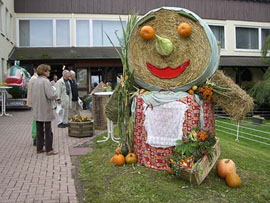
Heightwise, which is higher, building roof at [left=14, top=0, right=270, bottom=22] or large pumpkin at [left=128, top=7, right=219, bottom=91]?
building roof at [left=14, top=0, right=270, bottom=22]

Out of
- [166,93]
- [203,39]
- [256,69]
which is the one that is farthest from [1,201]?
[256,69]

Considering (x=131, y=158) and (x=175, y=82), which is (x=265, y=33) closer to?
(x=175, y=82)

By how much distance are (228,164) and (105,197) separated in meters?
1.89

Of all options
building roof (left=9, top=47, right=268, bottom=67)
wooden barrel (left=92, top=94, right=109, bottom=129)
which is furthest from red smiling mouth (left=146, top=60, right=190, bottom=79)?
building roof (left=9, top=47, right=268, bottom=67)

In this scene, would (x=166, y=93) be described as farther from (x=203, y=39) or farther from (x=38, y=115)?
(x=38, y=115)

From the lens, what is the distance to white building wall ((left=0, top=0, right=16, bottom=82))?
51.9 ft

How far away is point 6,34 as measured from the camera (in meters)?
17.0

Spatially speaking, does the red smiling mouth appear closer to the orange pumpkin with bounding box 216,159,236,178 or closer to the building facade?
the orange pumpkin with bounding box 216,159,236,178

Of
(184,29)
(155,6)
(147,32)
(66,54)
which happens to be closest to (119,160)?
(147,32)

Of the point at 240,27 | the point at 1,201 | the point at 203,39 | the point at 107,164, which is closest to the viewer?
the point at 1,201

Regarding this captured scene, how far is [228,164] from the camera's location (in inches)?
179

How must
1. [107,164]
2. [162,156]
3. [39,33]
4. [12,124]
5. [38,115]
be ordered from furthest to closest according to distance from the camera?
[39,33]
[12,124]
[38,115]
[107,164]
[162,156]

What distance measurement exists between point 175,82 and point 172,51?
1.54 ft

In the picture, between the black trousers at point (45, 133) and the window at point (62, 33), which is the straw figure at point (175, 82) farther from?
the window at point (62, 33)
